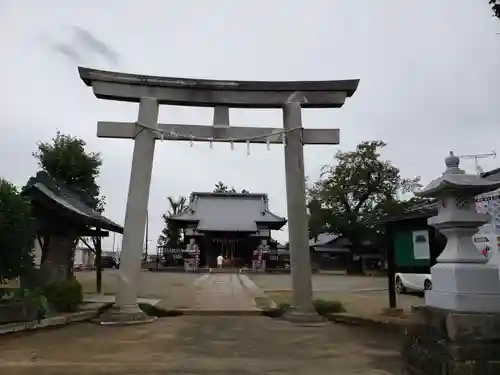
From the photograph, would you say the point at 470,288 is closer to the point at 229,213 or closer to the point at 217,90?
the point at 217,90

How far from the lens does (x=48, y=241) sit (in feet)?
41.9

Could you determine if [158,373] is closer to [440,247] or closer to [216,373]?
[216,373]

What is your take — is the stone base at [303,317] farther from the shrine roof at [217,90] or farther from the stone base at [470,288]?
→ the shrine roof at [217,90]

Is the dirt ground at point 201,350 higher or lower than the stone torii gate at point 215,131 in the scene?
lower

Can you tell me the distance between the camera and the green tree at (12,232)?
327 inches

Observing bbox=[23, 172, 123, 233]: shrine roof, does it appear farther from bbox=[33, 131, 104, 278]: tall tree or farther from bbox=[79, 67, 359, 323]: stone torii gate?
bbox=[33, 131, 104, 278]: tall tree

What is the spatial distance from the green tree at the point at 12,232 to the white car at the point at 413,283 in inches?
481

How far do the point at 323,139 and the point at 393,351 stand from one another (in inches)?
215

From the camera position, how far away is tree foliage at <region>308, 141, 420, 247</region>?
37.7 m

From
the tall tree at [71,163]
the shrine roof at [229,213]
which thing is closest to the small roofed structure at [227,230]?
the shrine roof at [229,213]

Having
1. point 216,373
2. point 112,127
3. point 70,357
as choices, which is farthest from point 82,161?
point 216,373

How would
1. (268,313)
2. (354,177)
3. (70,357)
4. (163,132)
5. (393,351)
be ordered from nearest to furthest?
1. (70,357)
2. (393,351)
3. (163,132)
4. (268,313)
5. (354,177)

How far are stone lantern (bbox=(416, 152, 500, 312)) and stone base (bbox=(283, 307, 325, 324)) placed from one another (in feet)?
14.9

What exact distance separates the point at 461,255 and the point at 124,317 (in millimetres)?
6991
